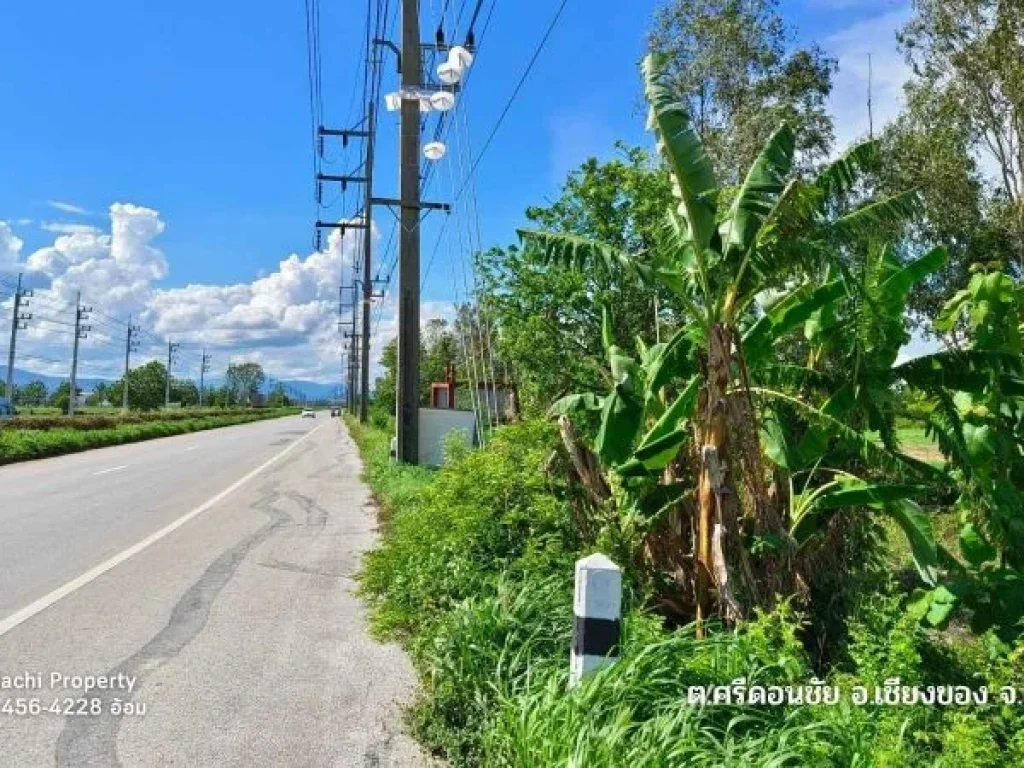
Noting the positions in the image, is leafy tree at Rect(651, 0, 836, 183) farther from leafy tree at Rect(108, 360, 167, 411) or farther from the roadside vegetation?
leafy tree at Rect(108, 360, 167, 411)

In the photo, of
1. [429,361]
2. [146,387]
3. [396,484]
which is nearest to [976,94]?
[396,484]

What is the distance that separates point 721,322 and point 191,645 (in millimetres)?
4295

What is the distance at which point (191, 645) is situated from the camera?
19.9 ft

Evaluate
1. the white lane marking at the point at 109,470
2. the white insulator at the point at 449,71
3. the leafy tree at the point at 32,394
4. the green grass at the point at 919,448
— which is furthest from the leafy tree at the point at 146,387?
the white insulator at the point at 449,71

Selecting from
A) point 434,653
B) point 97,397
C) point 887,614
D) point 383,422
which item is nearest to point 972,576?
point 887,614

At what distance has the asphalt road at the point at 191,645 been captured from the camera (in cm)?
438

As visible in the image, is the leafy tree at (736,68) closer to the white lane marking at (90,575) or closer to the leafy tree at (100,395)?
the white lane marking at (90,575)

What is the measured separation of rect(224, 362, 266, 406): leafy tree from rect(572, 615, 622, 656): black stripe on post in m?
149

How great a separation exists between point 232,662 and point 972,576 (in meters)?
4.79

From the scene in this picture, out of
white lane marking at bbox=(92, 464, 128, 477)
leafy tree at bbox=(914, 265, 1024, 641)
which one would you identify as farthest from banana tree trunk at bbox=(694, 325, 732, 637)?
white lane marking at bbox=(92, 464, 128, 477)

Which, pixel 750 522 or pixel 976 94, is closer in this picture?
pixel 750 522

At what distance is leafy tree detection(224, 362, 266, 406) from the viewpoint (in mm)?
148500

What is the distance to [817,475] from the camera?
20.6 ft

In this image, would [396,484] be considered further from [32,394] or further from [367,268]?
[32,394]
